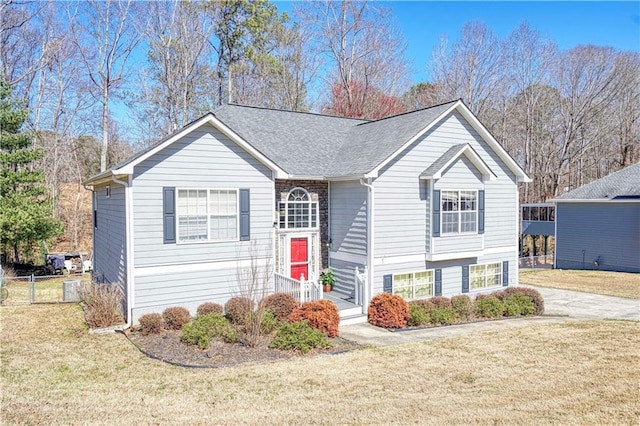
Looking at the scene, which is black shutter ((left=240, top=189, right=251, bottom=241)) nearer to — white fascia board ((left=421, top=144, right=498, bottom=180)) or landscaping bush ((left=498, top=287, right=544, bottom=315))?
white fascia board ((left=421, top=144, right=498, bottom=180))

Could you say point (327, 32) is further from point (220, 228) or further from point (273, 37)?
point (220, 228)

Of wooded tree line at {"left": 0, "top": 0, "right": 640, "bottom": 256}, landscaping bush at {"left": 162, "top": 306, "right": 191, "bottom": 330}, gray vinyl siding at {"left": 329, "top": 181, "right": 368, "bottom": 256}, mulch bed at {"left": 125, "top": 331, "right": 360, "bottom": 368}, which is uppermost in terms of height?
wooded tree line at {"left": 0, "top": 0, "right": 640, "bottom": 256}

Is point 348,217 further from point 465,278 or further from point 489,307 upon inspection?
point 489,307

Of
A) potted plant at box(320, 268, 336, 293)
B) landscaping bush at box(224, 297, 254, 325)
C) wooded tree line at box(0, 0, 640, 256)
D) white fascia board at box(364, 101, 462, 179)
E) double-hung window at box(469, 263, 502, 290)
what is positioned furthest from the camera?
wooded tree line at box(0, 0, 640, 256)

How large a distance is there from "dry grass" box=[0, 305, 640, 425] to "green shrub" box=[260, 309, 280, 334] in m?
1.84

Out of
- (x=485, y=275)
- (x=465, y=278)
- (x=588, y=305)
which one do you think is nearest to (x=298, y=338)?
(x=465, y=278)

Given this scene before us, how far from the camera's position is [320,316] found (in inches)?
449

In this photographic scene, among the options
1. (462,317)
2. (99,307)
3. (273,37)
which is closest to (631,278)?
(462,317)

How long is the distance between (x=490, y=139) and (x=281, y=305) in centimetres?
978

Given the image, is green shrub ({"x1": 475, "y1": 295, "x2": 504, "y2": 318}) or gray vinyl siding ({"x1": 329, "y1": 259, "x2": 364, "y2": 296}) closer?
green shrub ({"x1": 475, "y1": 295, "x2": 504, "y2": 318})

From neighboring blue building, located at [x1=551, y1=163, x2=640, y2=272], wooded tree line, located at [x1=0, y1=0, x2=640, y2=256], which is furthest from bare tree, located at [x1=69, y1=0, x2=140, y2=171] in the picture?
neighboring blue building, located at [x1=551, y1=163, x2=640, y2=272]

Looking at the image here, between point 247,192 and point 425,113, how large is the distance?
284 inches

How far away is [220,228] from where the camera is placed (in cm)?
1277

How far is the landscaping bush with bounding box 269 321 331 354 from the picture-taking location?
10.1 m
